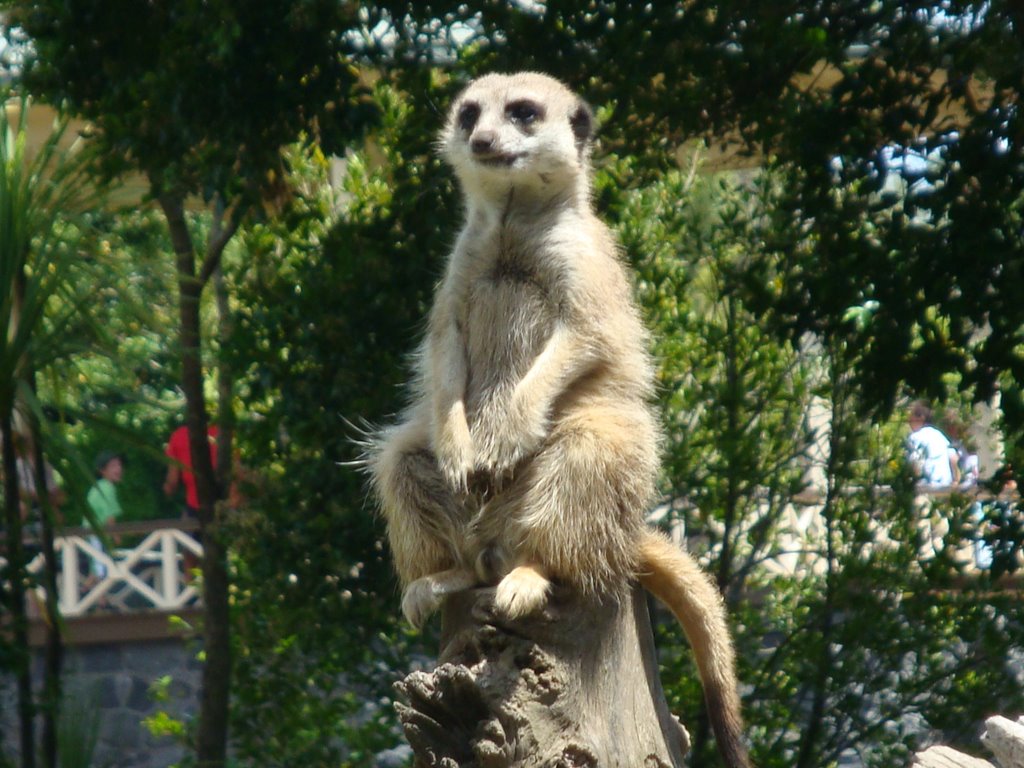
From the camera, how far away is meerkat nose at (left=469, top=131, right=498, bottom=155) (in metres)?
3.22

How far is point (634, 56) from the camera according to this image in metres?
4.79

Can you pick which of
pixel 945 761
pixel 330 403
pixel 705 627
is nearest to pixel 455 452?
pixel 705 627

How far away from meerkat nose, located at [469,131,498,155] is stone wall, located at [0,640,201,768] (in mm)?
5470

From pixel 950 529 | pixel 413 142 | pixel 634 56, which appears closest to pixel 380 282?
pixel 413 142

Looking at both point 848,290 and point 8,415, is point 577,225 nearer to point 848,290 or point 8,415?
point 848,290

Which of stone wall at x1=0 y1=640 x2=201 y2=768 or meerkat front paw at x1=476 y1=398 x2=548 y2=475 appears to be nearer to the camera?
meerkat front paw at x1=476 y1=398 x2=548 y2=475

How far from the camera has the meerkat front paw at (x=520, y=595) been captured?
9.67ft

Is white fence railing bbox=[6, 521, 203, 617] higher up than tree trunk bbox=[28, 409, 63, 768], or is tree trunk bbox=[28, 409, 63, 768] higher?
white fence railing bbox=[6, 521, 203, 617]

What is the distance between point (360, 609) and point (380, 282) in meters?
1.34

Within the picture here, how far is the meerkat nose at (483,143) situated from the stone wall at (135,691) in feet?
17.9

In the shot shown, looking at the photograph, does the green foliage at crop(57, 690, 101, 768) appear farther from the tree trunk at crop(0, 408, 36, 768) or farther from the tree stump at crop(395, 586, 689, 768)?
the tree stump at crop(395, 586, 689, 768)

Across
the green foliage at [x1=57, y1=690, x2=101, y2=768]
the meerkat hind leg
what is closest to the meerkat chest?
the meerkat hind leg

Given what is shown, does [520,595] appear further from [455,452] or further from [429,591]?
[455,452]

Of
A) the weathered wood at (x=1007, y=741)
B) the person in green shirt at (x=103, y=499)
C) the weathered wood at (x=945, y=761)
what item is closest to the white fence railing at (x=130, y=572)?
the person in green shirt at (x=103, y=499)
